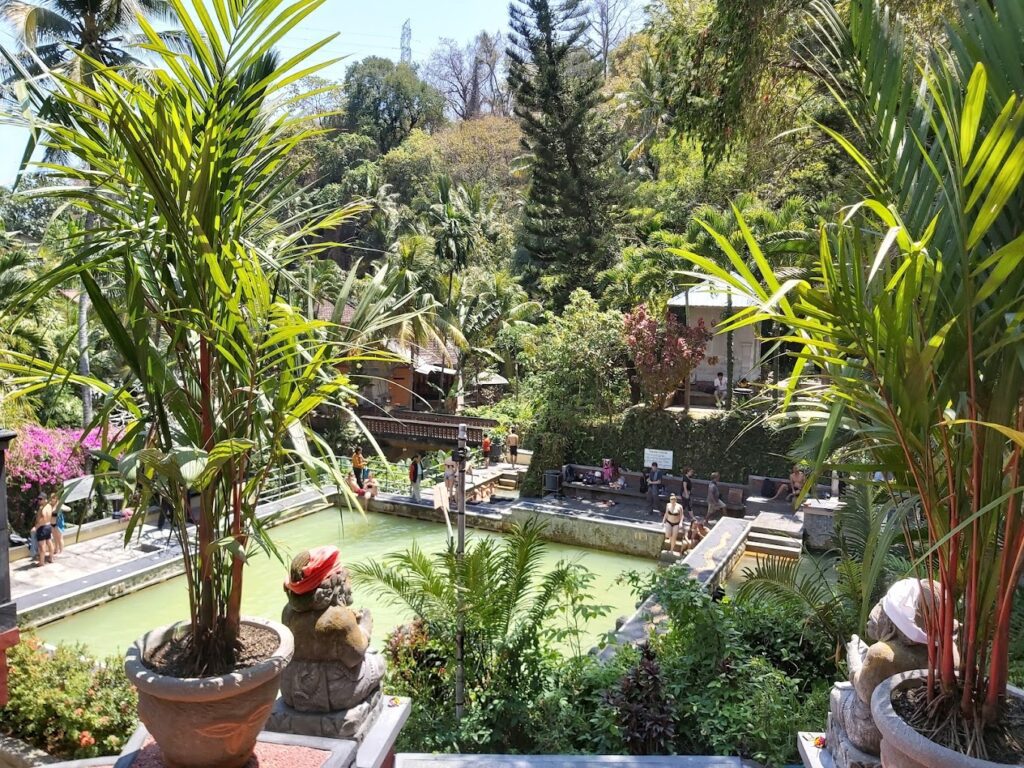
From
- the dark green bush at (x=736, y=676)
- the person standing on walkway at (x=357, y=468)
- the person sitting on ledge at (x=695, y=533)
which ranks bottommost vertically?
the person sitting on ledge at (x=695, y=533)

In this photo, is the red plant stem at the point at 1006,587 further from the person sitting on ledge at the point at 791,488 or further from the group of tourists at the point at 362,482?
the group of tourists at the point at 362,482

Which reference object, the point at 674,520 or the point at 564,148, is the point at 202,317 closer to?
the point at 674,520

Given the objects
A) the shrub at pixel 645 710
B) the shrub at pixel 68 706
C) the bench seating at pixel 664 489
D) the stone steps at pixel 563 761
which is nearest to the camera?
the stone steps at pixel 563 761

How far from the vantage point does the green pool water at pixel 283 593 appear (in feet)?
29.2

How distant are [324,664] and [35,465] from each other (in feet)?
29.7

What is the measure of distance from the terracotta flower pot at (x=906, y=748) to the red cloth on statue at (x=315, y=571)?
3.04m

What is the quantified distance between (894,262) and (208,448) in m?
2.67

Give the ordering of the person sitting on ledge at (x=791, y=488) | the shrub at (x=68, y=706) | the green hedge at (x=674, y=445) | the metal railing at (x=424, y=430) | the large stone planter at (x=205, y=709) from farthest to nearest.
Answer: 1. the metal railing at (x=424, y=430)
2. the green hedge at (x=674, y=445)
3. the person sitting on ledge at (x=791, y=488)
4. the shrub at (x=68, y=706)
5. the large stone planter at (x=205, y=709)

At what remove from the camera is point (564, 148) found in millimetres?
25094

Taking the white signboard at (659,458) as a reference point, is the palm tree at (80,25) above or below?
above

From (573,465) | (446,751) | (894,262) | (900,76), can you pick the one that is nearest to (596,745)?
(446,751)

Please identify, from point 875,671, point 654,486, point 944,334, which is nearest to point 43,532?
point 654,486

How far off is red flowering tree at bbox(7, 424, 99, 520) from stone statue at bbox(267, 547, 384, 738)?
26.6ft

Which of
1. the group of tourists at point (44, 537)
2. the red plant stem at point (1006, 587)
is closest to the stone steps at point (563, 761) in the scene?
the red plant stem at point (1006, 587)
